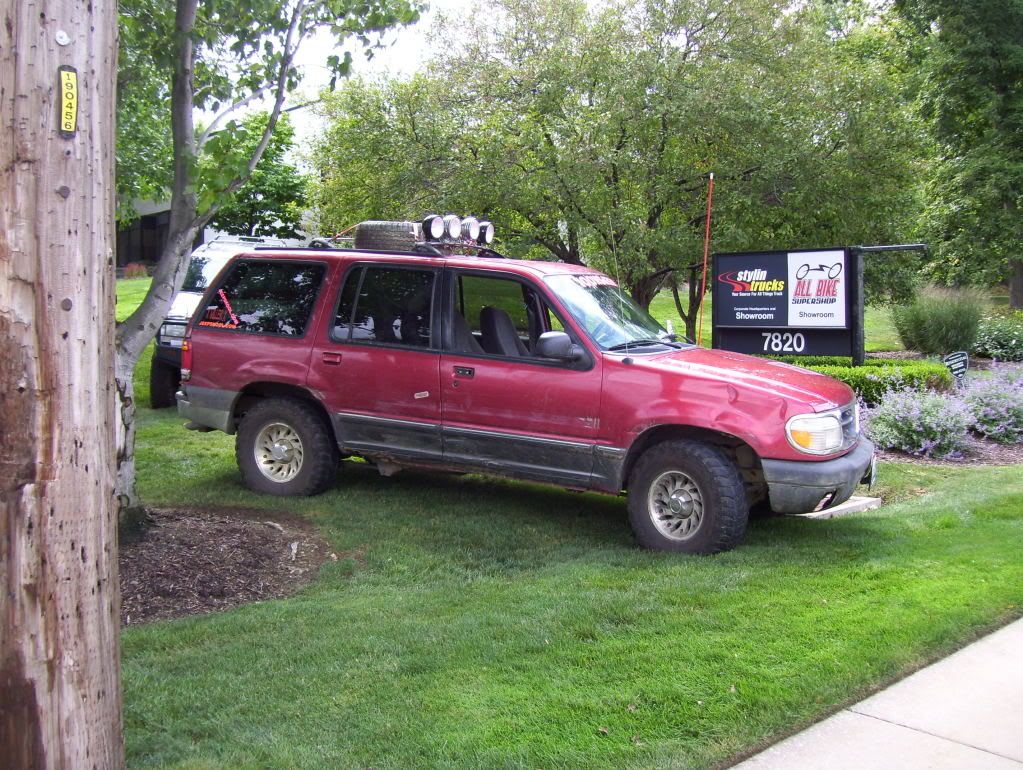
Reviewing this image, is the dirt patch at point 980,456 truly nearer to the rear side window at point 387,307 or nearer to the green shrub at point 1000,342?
the rear side window at point 387,307

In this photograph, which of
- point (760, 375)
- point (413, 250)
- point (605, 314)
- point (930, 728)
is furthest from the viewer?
point (413, 250)

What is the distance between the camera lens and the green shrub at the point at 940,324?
53.2 feet

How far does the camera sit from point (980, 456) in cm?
1005

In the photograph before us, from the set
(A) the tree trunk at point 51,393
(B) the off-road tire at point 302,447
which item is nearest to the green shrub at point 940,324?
(B) the off-road tire at point 302,447

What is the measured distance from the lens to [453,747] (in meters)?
3.77

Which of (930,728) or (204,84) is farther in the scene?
(204,84)

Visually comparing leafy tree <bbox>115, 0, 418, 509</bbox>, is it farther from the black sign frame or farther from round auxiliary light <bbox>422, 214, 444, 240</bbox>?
the black sign frame

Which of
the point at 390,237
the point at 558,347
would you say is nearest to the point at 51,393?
the point at 558,347

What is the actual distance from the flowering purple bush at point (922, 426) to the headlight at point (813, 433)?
13.1 feet

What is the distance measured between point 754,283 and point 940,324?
19.0 feet

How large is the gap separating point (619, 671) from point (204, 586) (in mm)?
2689

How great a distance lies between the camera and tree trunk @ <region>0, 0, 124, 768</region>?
113 inches

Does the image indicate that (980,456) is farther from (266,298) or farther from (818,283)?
(266,298)

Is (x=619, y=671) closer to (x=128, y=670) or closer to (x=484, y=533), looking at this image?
(x=128, y=670)
